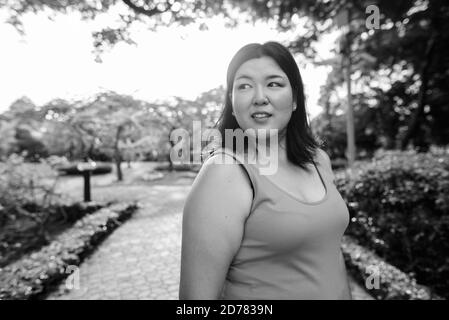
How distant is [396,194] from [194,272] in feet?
16.7

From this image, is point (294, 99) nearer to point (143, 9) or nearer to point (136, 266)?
point (143, 9)

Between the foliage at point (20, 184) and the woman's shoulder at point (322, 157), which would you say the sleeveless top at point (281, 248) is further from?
Answer: the foliage at point (20, 184)

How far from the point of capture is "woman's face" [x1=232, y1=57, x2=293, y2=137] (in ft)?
4.14

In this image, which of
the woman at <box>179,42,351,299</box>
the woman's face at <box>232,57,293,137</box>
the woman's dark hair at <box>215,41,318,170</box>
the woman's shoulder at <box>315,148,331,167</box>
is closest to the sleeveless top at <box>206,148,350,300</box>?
the woman at <box>179,42,351,299</box>

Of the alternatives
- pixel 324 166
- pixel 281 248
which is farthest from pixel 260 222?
pixel 324 166

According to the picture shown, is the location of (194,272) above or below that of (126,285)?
above

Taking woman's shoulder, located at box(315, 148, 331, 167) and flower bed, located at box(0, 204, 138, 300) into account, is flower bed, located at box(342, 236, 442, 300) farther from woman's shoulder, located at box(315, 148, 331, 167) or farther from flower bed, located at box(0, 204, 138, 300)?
flower bed, located at box(0, 204, 138, 300)

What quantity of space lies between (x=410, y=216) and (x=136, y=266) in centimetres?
478

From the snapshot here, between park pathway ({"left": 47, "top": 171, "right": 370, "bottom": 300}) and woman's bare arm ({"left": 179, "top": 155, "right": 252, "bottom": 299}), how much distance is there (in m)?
4.19

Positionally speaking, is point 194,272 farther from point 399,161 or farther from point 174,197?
point 174,197

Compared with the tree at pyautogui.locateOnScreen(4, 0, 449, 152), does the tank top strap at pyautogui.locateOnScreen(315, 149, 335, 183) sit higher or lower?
lower

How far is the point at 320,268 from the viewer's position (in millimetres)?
1170

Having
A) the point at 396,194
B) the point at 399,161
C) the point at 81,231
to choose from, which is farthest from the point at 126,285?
the point at 399,161
